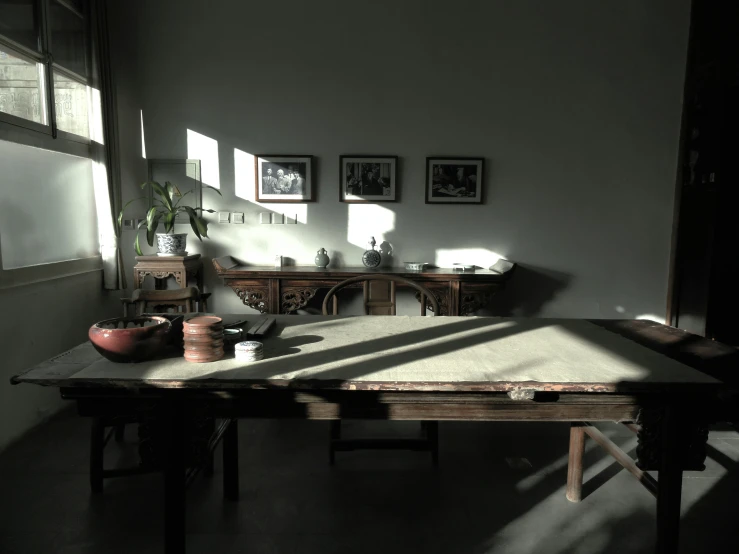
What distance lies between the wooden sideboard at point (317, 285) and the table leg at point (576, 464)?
182cm

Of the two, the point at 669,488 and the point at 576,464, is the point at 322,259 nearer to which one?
the point at 576,464

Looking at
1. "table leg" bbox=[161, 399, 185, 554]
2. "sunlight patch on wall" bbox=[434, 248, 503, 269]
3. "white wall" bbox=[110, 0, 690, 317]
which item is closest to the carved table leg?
"white wall" bbox=[110, 0, 690, 317]

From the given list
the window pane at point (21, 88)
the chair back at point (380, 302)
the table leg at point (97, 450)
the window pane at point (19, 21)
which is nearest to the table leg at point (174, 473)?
the table leg at point (97, 450)

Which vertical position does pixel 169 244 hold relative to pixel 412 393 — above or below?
above

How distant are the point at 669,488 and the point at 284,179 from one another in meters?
3.68

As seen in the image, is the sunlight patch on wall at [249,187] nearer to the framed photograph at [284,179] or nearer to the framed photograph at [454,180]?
the framed photograph at [284,179]

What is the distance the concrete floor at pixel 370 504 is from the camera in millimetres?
2000

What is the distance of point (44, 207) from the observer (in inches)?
137

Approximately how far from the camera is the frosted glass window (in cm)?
312

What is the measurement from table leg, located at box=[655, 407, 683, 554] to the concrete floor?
431 mm

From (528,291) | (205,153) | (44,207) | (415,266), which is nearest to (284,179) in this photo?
(205,153)

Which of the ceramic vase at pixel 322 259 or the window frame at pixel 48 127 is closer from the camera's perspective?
the window frame at pixel 48 127

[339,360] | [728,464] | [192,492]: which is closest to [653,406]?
[339,360]

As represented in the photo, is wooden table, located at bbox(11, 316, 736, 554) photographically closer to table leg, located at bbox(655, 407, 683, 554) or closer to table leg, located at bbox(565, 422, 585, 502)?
table leg, located at bbox(655, 407, 683, 554)
